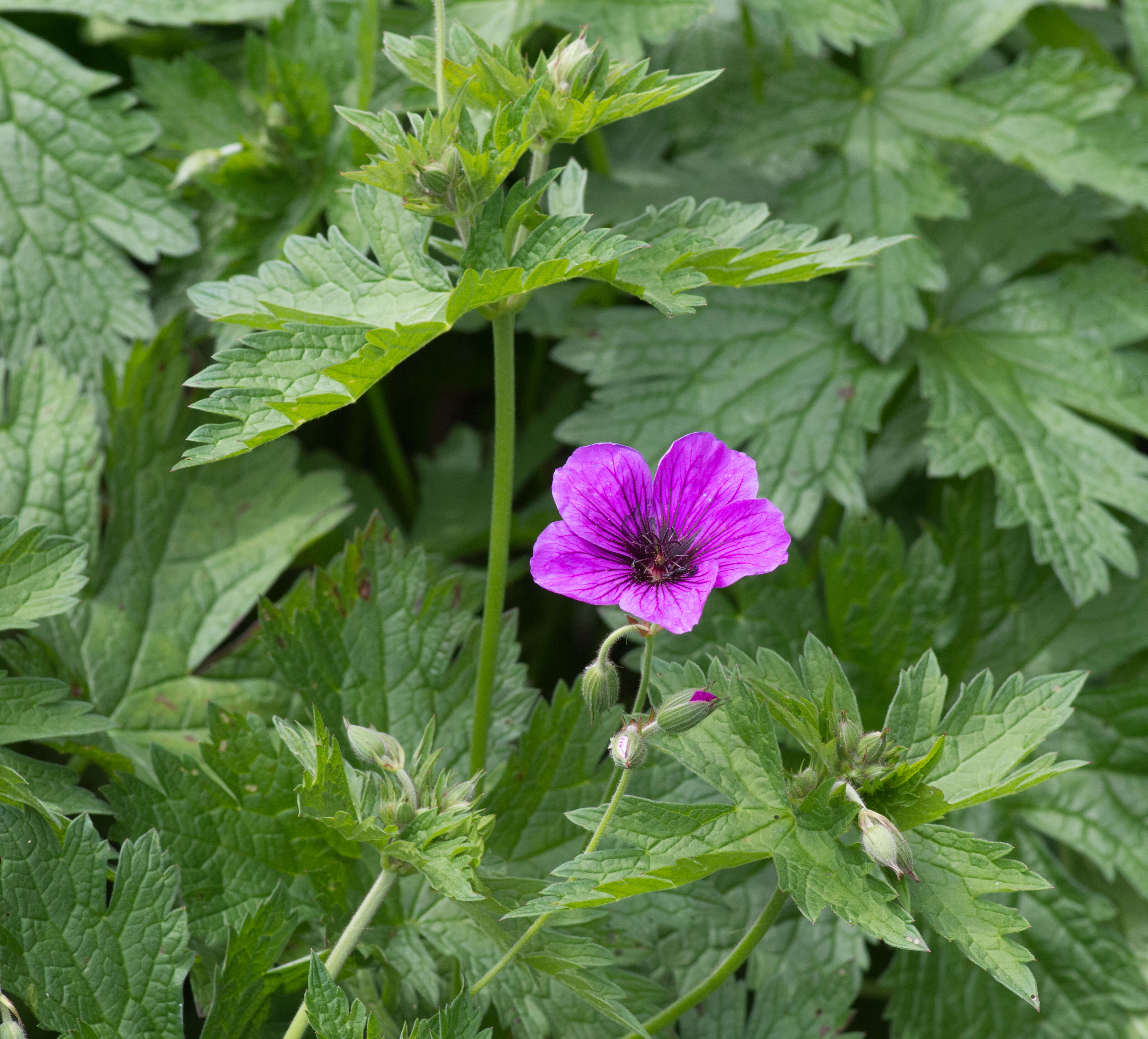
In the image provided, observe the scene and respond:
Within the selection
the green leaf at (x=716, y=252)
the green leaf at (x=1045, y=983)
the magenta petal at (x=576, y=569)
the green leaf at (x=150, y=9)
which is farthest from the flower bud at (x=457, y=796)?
the green leaf at (x=150, y=9)

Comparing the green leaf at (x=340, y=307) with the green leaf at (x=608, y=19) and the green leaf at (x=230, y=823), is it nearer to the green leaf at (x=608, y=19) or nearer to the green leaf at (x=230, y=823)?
the green leaf at (x=230, y=823)

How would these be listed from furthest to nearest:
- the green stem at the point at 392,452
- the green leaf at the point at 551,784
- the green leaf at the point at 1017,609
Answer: the green stem at the point at 392,452, the green leaf at the point at 1017,609, the green leaf at the point at 551,784

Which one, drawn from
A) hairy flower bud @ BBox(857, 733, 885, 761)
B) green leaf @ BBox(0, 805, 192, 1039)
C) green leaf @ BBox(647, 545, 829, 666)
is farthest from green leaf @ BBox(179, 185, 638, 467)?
green leaf @ BBox(647, 545, 829, 666)

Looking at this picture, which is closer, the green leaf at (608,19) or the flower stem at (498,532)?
the flower stem at (498,532)

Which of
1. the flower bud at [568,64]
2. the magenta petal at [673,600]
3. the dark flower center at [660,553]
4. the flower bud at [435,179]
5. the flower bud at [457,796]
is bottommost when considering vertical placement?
the flower bud at [457,796]

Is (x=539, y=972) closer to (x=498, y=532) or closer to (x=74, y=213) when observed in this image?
(x=498, y=532)

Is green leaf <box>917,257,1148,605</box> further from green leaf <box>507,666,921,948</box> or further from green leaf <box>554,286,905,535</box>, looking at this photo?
green leaf <box>507,666,921,948</box>
